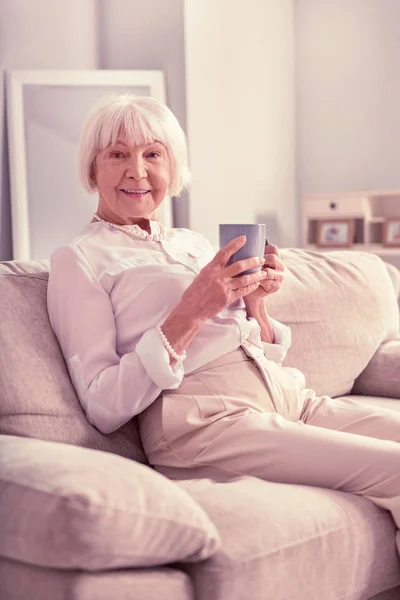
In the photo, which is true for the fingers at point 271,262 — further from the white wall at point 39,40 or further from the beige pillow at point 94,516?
the white wall at point 39,40

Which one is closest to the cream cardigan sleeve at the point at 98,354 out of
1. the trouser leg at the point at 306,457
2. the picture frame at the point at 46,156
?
the trouser leg at the point at 306,457

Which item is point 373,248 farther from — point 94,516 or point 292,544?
point 94,516

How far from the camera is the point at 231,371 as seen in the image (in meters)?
1.69

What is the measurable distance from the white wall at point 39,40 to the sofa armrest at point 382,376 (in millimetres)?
2219

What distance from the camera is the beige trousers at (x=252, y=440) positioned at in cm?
152

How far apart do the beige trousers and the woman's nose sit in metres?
0.42

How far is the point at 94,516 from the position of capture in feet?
3.79

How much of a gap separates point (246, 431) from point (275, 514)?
23cm

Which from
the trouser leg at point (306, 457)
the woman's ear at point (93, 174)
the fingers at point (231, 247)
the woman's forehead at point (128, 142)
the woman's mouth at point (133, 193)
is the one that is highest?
the woman's forehead at point (128, 142)

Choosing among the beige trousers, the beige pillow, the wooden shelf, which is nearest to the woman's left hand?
the beige trousers

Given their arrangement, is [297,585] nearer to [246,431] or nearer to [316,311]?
[246,431]

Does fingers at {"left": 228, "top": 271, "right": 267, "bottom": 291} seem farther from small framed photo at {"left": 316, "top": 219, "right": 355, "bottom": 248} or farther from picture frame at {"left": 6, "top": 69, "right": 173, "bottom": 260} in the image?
small framed photo at {"left": 316, "top": 219, "right": 355, "bottom": 248}

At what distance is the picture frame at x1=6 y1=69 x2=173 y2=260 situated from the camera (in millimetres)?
3986

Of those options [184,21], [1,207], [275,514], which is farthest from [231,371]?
[184,21]
